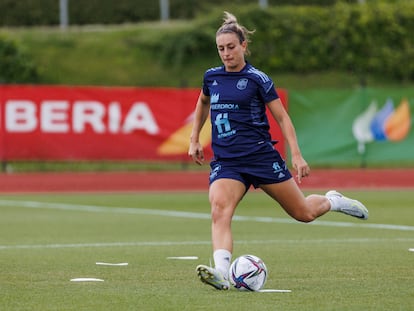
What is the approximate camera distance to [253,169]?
951 cm

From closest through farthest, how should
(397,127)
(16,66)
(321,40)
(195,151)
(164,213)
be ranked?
1. (195,151)
2. (164,213)
3. (397,127)
4. (16,66)
5. (321,40)

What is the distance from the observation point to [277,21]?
41.8 m

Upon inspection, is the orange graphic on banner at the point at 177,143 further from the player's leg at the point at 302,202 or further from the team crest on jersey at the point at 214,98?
the team crest on jersey at the point at 214,98

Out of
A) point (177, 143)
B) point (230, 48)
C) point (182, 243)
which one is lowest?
point (177, 143)

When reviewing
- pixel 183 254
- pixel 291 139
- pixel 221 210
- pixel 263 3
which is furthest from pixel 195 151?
pixel 263 3

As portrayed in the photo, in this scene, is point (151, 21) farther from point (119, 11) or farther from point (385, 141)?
point (385, 141)

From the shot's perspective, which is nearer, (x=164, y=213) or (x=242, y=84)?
(x=242, y=84)

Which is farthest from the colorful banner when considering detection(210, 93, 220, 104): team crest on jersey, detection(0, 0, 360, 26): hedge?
detection(210, 93, 220, 104): team crest on jersey

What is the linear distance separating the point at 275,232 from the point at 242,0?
97.3ft

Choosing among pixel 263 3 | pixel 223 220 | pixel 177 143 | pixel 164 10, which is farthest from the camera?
pixel 164 10

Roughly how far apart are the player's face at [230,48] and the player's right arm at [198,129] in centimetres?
60

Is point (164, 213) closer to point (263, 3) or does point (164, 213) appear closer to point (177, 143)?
point (177, 143)

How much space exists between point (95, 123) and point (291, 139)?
64.2ft

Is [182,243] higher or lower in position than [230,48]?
lower
